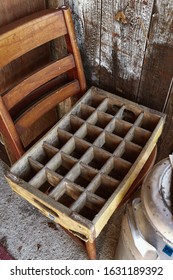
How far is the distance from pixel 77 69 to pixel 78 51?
0.08m

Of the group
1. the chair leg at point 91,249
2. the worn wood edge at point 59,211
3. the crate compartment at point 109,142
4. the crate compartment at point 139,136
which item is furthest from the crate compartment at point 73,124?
the chair leg at point 91,249

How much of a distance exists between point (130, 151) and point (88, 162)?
0.17 meters

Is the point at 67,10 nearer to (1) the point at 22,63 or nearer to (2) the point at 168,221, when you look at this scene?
(1) the point at 22,63

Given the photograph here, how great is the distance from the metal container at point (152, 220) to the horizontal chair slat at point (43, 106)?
0.53m

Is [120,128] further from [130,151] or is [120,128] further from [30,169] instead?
[30,169]

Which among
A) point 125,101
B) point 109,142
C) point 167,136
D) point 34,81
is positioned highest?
point 34,81

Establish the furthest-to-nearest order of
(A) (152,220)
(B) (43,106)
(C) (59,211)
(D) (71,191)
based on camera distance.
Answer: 1. (B) (43,106)
2. (D) (71,191)
3. (C) (59,211)
4. (A) (152,220)

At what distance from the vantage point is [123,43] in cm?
118

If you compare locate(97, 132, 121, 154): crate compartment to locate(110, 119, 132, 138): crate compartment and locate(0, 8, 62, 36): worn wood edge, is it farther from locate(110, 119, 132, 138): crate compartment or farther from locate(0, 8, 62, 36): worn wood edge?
locate(0, 8, 62, 36): worn wood edge

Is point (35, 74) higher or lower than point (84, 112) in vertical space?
higher

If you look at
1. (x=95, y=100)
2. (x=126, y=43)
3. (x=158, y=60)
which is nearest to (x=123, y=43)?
(x=126, y=43)

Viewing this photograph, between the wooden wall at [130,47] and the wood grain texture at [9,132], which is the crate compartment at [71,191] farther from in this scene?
the wooden wall at [130,47]

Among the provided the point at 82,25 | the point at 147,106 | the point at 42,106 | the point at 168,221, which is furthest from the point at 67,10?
the point at 168,221

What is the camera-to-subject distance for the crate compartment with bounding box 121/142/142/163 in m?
1.15
